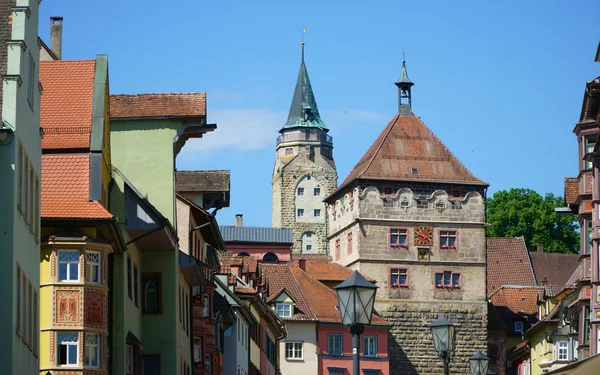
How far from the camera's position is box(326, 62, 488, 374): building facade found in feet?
352

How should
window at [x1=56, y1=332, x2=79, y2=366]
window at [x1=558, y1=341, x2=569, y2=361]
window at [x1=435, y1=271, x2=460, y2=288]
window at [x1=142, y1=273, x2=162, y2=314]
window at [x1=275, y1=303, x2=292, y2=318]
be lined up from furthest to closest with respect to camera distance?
window at [x1=435, y1=271, x2=460, y2=288] < window at [x1=275, y1=303, x2=292, y2=318] < window at [x1=558, y1=341, x2=569, y2=361] < window at [x1=142, y1=273, x2=162, y2=314] < window at [x1=56, y1=332, x2=79, y2=366]

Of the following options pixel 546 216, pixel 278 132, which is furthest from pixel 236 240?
pixel 278 132

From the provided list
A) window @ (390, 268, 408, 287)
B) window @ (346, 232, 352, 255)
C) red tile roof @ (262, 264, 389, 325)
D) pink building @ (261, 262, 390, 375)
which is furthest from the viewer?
window @ (346, 232, 352, 255)

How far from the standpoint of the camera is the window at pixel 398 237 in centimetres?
10869

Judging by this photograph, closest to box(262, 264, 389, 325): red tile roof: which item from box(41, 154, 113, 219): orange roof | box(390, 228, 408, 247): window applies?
box(390, 228, 408, 247): window

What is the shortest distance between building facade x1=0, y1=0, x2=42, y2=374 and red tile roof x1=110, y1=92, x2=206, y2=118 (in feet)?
43.4

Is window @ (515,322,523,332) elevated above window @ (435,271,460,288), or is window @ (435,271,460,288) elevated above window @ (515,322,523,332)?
window @ (435,271,460,288)

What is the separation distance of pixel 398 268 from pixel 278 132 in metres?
76.2

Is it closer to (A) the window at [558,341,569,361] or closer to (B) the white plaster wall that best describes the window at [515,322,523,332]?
(B) the white plaster wall

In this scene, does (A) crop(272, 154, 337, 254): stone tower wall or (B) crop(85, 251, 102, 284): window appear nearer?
(B) crop(85, 251, 102, 284): window

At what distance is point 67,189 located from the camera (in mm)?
36094

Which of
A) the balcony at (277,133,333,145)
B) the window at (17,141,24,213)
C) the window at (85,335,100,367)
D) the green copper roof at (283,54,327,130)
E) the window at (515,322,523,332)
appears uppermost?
the green copper roof at (283,54,327,130)

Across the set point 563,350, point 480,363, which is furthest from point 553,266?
point 480,363

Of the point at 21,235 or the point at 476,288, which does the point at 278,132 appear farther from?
the point at 21,235
